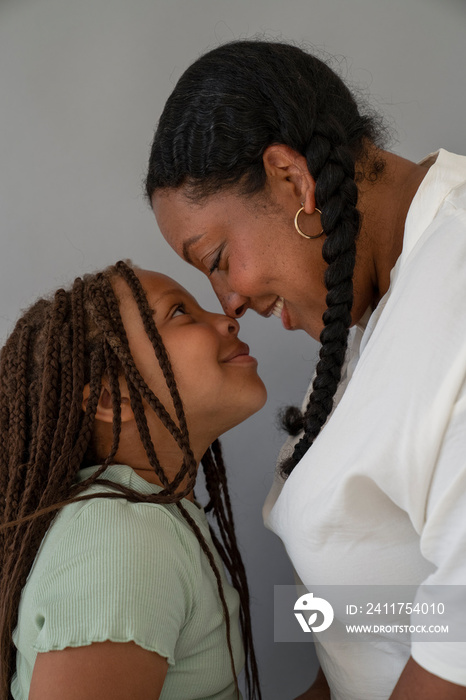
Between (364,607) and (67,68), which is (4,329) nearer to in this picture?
(67,68)

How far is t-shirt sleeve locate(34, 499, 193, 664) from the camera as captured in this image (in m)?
1.02

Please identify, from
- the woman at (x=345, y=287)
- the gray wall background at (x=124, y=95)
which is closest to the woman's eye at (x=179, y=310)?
the woman at (x=345, y=287)

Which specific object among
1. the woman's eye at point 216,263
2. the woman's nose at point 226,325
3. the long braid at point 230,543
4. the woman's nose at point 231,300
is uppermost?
the woman's eye at point 216,263

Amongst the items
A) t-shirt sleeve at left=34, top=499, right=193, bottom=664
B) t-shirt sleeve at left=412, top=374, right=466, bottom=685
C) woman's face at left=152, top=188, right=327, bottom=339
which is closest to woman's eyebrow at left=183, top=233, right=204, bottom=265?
woman's face at left=152, top=188, right=327, bottom=339

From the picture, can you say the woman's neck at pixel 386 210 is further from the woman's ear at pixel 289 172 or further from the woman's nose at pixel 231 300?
the woman's nose at pixel 231 300

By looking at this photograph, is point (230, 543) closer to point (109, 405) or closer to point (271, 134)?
point (109, 405)

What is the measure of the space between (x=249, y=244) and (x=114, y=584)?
59 cm

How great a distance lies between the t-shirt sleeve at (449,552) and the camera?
2.77 feet

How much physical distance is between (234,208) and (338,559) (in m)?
0.59

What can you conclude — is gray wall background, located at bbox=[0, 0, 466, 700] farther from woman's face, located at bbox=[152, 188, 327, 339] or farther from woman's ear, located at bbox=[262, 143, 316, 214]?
woman's ear, located at bbox=[262, 143, 316, 214]

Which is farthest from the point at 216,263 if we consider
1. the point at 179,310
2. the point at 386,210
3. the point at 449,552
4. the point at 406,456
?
the point at 449,552

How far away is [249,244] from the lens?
123 cm

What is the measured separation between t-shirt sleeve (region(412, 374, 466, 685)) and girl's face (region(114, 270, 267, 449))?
1.73ft

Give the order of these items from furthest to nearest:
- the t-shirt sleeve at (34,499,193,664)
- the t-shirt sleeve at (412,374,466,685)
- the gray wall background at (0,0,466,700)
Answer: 1. the gray wall background at (0,0,466,700)
2. the t-shirt sleeve at (34,499,193,664)
3. the t-shirt sleeve at (412,374,466,685)
